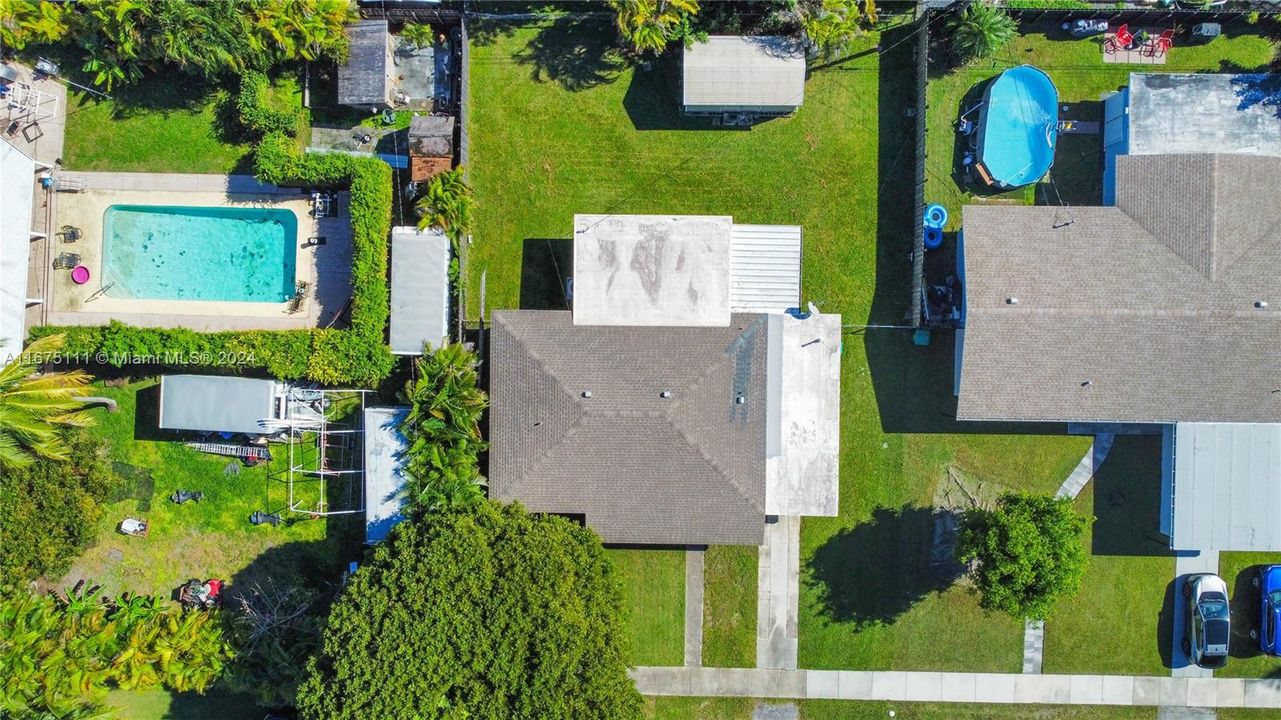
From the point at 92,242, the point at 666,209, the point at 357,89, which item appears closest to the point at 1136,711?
the point at 666,209

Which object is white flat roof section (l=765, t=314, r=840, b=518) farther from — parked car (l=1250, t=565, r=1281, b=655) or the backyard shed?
the backyard shed

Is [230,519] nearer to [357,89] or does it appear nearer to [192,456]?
[192,456]

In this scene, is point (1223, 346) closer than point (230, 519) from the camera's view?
Yes

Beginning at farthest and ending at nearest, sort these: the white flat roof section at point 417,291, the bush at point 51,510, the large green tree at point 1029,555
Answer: the white flat roof section at point 417,291 → the bush at point 51,510 → the large green tree at point 1029,555

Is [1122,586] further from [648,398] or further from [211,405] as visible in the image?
[211,405]

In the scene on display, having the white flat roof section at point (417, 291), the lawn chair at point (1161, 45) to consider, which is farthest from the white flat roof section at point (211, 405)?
the lawn chair at point (1161, 45)

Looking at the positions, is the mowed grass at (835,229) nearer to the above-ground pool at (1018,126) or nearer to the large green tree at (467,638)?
the above-ground pool at (1018,126)
